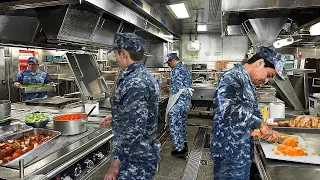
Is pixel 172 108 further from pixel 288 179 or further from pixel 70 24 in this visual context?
pixel 288 179

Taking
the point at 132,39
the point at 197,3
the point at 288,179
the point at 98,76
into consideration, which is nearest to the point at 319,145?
the point at 288,179

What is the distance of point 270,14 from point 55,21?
228 cm

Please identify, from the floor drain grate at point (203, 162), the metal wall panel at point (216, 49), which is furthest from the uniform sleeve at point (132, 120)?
the metal wall panel at point (216, 49)

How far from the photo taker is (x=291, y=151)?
5.39 ft

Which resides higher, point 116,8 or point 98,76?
point 116,8

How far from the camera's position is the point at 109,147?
2178 millimetres

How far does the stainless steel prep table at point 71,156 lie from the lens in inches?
53.8

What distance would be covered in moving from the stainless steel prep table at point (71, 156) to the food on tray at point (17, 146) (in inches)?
4.0

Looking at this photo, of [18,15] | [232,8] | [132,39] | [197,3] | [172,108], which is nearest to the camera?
[132,39]

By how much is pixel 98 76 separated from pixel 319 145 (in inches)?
119

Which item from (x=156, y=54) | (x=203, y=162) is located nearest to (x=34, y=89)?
(x=203, y=162)

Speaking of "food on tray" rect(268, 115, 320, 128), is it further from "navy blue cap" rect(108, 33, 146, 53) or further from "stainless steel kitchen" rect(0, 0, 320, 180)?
"navy blue cap" rect(108, 33, 146, 53)

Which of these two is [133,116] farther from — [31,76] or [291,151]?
[31,76]

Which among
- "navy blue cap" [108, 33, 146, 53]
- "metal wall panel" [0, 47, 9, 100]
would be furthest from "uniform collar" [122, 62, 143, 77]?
"metal wall panel" [0, 47, 9, 100]
